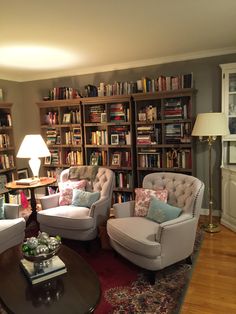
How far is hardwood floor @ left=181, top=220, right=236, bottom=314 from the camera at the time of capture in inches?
88.3

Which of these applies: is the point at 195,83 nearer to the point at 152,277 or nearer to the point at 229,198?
the point at 229,198

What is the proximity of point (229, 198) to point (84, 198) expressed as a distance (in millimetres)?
1924

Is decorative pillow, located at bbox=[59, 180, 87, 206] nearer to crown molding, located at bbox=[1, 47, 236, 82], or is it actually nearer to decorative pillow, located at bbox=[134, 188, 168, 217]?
decorative pillow, located at bbox=[134, 188, 168, 217]

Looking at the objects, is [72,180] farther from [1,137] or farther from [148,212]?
[1,137]

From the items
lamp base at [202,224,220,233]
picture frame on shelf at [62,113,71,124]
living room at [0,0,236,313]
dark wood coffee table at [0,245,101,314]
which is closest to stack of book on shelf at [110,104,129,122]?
living room at [0,0,236,313]

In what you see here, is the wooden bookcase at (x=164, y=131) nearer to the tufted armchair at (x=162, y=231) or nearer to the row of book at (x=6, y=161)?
the tufted armchair at (x=162, y=231)

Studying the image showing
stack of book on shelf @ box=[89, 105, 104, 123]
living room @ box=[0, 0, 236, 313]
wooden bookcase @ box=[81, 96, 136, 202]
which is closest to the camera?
living room @ box=[0, 0, 236, 313]

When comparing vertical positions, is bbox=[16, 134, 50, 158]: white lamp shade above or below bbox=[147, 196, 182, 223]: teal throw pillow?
above

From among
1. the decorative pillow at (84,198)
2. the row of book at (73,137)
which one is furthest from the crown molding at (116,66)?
the decorative pillow at (84,198)

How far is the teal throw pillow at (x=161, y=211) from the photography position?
9.40ft

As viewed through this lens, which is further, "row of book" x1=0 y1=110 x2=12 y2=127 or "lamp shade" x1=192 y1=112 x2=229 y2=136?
"row of book" x1=0 y1=110 x2=12 y2=127

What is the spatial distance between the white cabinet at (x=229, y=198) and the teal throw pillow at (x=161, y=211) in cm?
118

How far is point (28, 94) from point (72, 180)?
250cm

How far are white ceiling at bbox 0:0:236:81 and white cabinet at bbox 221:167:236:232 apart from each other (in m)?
1.68
